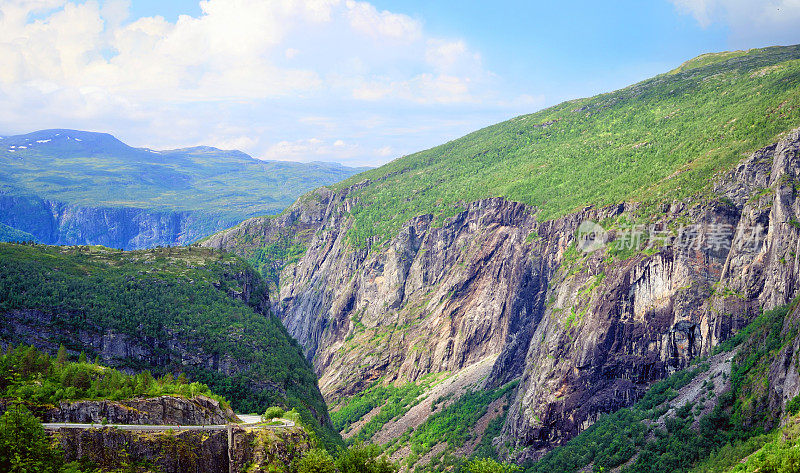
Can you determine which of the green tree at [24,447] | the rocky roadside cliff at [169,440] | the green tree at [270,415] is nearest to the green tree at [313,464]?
the rocky roadside cliff at [169,440]

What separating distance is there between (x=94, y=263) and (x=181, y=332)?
115 feet

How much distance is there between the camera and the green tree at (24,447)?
57406mm

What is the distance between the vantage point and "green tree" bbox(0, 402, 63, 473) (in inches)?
2260

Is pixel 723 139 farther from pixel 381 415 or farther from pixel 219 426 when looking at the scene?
pixel 219 426

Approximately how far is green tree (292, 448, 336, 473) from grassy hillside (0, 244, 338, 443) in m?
49.4

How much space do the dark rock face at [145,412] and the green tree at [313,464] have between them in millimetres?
10508

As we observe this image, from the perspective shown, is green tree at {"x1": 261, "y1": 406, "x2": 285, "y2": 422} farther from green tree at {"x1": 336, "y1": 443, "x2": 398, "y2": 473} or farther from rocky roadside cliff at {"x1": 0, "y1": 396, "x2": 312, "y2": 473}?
green tree at {"x1": 336, "y1": 443, "x2": 398, "y2": 473}

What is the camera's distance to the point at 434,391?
19362 cm

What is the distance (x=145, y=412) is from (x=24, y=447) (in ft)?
41.2

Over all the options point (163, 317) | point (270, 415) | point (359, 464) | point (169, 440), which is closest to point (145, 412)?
point (169, 440)

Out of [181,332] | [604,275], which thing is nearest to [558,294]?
[604,275]

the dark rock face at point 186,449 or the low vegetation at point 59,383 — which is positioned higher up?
the low vegetation at point 59,383

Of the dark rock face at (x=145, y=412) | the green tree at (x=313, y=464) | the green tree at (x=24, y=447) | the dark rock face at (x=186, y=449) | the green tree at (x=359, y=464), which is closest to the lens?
the green tree at (x=24, y=447)

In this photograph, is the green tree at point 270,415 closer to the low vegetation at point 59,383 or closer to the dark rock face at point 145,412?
the low vegetation at point 59,383
